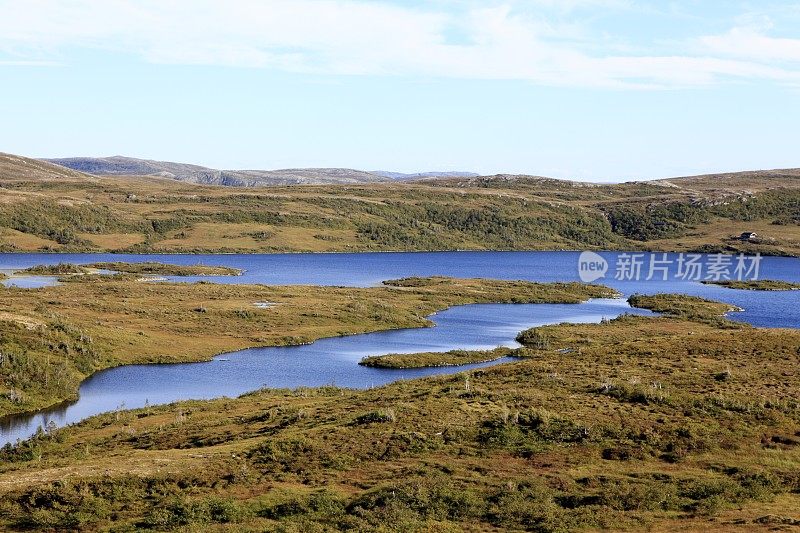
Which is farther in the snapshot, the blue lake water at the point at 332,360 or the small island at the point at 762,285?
the small island at the point at 762,285

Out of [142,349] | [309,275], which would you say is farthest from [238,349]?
[309,275]

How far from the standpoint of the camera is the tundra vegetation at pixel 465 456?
33.9 meters

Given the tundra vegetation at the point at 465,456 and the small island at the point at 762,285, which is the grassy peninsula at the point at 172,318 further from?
the small island at the point at 762,285

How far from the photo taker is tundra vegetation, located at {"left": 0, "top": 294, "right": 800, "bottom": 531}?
111 ft

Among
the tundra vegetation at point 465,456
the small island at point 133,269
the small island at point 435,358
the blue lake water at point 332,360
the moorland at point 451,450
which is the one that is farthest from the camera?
the small island at point 133,269

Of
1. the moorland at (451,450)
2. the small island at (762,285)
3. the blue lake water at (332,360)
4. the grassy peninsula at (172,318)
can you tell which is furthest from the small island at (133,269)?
the small island at (762,285)

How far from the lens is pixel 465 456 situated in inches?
1628

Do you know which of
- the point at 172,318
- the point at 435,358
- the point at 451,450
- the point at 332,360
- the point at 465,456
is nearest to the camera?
the point at 465,456

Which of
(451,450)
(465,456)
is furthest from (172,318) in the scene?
(465,456)

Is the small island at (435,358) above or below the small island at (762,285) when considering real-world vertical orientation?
below

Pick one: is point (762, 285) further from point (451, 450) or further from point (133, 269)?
point (451, 450)

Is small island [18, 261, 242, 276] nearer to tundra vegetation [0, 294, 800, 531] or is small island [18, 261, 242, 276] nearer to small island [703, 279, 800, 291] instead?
small island [703, 279, 800, 291]

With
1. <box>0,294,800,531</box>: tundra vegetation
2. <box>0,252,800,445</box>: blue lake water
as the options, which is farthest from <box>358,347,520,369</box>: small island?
<box>0,294,800,531</box>: tundra vegetation

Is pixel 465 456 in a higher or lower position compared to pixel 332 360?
higher
